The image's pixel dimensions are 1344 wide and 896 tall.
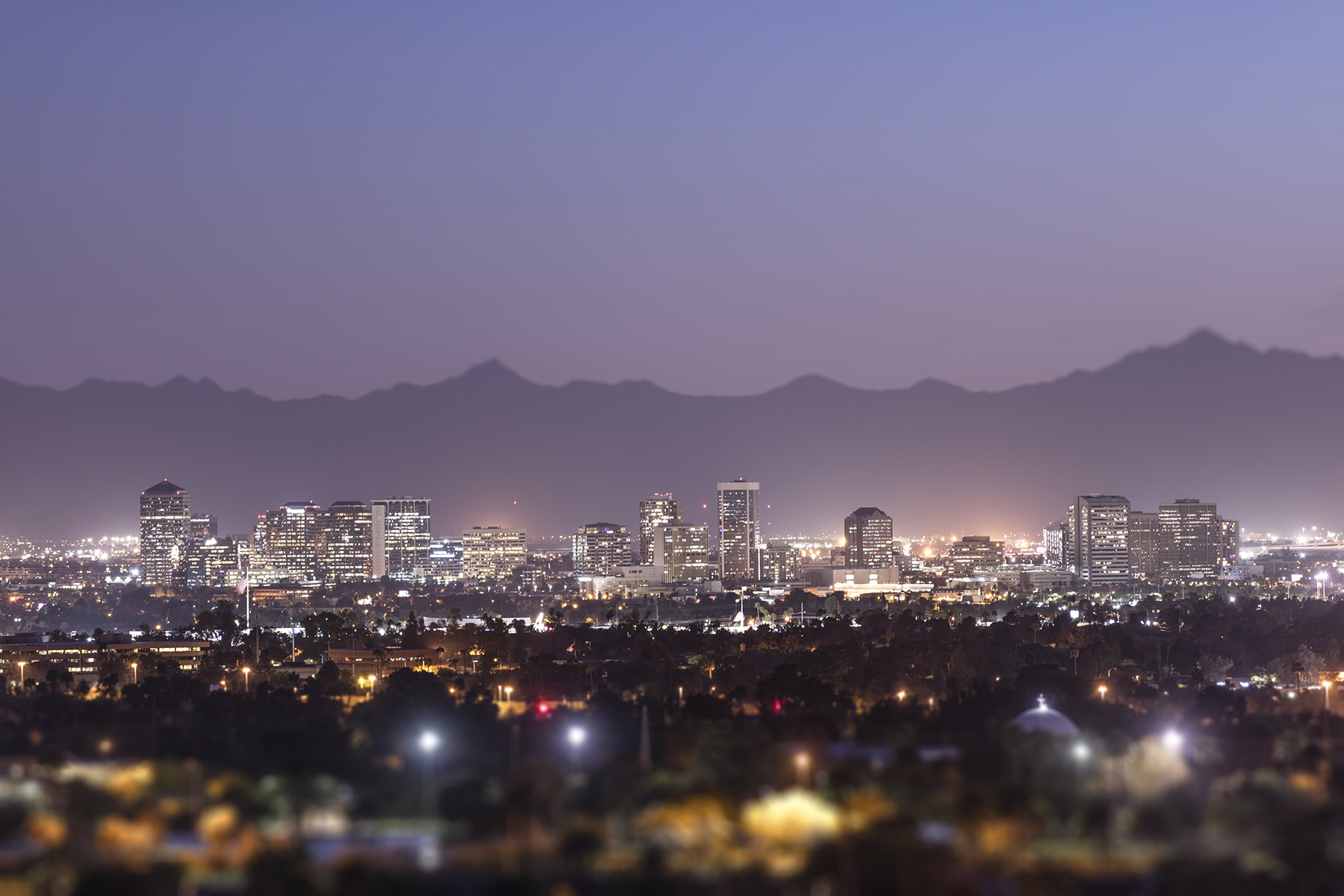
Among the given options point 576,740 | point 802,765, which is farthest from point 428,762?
point 802,765

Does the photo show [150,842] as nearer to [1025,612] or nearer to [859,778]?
[859,778]

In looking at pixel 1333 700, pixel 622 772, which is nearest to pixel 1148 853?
pixel 622 772

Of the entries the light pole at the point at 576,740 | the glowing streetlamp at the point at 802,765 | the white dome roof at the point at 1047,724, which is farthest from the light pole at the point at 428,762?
the white dome roof at the point at 1047,724

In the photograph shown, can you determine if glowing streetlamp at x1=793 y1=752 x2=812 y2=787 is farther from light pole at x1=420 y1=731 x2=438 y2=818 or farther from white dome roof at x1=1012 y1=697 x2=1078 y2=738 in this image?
light pole at x1=420 y1=731 x2=438 y2=818

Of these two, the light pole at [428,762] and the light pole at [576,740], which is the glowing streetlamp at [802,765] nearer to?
the light pole at [576,740]

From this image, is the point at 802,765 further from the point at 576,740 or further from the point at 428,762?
the point at 576,740
